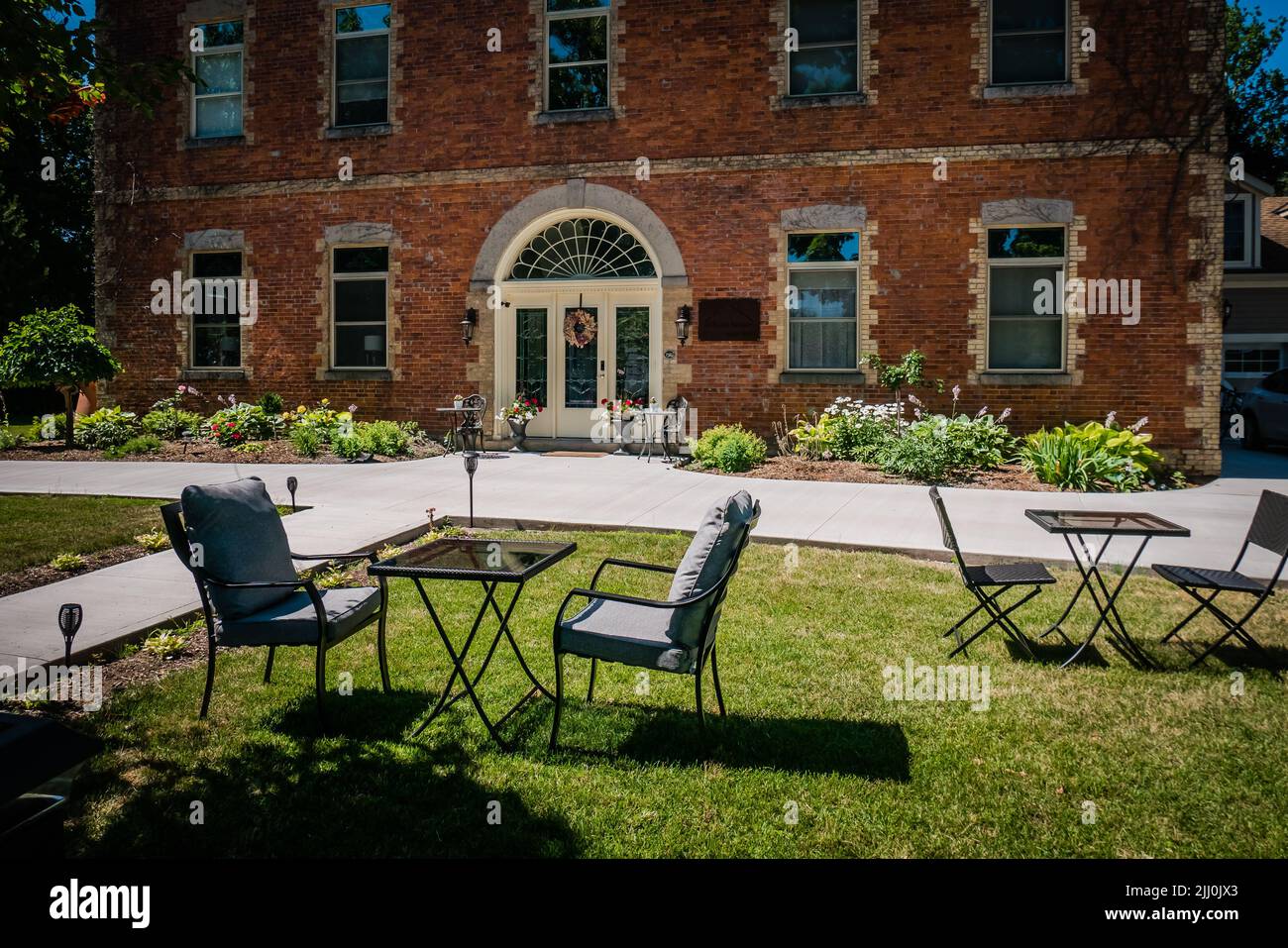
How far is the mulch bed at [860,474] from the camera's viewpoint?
11.7 meters

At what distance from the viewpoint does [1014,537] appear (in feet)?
26.3

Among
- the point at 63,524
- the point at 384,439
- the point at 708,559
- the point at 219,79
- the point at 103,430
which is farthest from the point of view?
the point at 219,79

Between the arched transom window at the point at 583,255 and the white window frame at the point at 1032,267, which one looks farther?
the arched transom window at the point at 583,255

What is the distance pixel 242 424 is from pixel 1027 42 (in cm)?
1371

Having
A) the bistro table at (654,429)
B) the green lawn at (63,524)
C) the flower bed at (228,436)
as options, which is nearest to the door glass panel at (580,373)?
the bistro table at (654,429)

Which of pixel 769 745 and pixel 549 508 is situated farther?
pixel 549 508

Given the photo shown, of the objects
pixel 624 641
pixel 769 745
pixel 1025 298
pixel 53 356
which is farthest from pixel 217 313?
pixel 769 745

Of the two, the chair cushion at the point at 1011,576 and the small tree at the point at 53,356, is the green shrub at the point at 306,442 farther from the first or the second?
the chair cushion at the point at 1011,576

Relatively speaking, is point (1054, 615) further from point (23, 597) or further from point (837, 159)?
point (837, 159)

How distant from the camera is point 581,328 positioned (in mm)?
15945

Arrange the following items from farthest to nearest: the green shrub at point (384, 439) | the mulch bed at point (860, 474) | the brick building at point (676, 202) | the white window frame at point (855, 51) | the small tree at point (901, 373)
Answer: the white window frame at point (855, 51), the green shrub at point (384, 439), the small tree at point (901, 373), the brick building at point (676, 202), the mulch bed at point (860, 474)

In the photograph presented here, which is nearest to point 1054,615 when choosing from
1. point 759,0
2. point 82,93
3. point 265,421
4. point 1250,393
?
point 82,93

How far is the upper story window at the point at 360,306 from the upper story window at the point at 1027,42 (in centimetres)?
1041

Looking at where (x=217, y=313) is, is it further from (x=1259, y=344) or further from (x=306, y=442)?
(x=1259, y=344)
